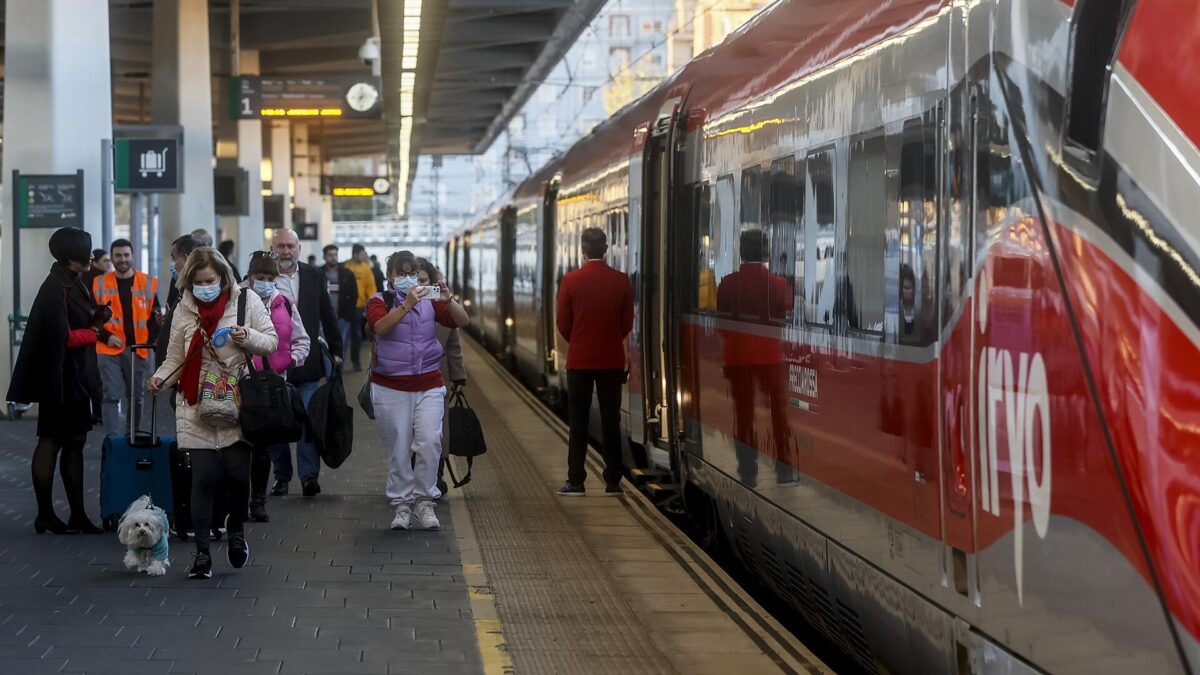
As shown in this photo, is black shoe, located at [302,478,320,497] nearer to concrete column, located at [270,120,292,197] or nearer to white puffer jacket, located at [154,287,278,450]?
white puffer jacket, located at [154,287,278,450]

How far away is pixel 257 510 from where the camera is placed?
10.3 metres

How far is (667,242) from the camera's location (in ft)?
35.6

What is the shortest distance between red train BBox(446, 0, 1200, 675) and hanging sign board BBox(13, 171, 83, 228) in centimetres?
889

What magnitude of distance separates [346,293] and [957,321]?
64.1 ft

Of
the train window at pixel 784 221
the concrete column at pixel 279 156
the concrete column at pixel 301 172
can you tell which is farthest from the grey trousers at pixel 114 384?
the concrete column at pixel 301 172

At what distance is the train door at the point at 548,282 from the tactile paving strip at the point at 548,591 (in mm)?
6528

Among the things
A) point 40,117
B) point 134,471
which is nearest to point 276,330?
point 134,471

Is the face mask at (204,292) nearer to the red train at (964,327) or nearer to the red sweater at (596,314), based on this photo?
the red train at (964,327)

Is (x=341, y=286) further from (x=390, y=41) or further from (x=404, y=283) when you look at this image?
(x=404, y=283)

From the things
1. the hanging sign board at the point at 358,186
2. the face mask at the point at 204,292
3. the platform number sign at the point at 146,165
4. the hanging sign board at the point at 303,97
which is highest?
the hanging sign board at the point at 303,97

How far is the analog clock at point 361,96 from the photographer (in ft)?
85.3

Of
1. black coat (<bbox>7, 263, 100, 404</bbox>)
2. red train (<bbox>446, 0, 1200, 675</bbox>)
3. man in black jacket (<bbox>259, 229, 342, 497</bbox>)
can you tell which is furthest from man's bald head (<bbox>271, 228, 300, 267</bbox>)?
red train (<bbox>446, 0, 1200, 675</bbox>)

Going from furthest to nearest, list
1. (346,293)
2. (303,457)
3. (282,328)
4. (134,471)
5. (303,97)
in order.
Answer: (303,97), (346,293), (303,457), (282,328), (134,471)

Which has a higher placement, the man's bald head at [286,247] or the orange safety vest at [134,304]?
the man's bald head at [286,247]
